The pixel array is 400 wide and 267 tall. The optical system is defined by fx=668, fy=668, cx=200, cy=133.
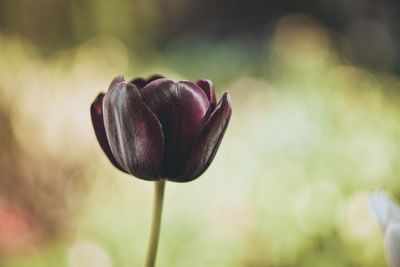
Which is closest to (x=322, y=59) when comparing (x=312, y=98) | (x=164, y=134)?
(x=312, y=98)

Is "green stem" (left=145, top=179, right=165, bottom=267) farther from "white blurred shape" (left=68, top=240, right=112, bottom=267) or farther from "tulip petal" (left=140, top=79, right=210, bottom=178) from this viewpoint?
"white blurred shape" (left=68, top=240, right=112, bottom=267)

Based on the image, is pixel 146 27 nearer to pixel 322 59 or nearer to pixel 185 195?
pixel 322 59

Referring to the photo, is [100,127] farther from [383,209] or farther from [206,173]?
[206,173]

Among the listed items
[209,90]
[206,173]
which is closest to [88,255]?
[206,173]

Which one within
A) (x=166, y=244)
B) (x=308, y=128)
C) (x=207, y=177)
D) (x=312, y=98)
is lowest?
(x=166, y=244)

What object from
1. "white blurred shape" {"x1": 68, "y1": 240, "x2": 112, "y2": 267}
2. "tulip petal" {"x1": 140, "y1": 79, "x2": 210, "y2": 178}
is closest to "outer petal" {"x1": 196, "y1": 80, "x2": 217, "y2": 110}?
"tulip petal" {"x1": 140, "y1": 79, "x2": 210, "y2": 178}

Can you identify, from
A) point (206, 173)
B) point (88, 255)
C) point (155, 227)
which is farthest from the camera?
point (206, 173)
